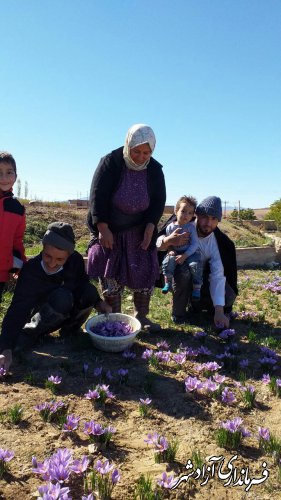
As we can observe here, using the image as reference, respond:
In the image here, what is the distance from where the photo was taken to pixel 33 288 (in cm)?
386

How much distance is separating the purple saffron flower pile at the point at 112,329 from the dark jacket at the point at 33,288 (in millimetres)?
266

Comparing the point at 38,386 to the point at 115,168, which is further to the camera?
the point at 115,168

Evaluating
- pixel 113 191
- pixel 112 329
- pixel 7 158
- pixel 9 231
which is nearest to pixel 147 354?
pixel 112 329

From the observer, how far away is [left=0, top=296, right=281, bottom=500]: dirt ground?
2258 millimetres

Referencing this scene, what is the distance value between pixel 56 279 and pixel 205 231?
1973mm

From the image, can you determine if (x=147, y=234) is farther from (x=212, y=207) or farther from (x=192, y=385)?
(x=192, y=385)

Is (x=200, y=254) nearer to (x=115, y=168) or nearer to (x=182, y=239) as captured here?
(x=182, y=239)

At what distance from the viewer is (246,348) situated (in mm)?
4504

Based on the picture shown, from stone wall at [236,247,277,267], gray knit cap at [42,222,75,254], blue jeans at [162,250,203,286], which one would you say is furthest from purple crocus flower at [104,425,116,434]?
stone wall at [236,247,277,267]

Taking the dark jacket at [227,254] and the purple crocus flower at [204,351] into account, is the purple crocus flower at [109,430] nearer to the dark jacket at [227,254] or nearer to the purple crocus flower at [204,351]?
the purple crocus flower at [204,351]

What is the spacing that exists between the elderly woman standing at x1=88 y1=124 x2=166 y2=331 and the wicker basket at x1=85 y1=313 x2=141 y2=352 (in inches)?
14.6

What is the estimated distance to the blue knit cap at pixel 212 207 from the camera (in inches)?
183

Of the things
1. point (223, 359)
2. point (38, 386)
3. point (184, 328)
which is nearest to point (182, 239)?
point (184, 328)

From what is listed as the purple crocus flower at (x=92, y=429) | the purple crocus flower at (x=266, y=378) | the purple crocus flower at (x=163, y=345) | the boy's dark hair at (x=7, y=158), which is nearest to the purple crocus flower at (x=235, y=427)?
the purple crocus flower at (x=92, y=429)
